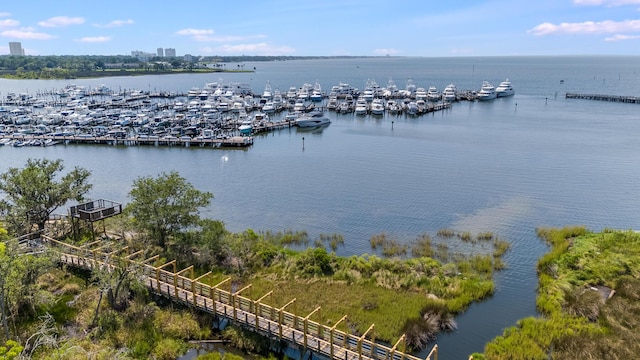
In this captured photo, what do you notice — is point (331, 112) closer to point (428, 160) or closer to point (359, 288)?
point (428, 160)

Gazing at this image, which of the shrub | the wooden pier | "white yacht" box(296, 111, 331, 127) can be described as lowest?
the shrub

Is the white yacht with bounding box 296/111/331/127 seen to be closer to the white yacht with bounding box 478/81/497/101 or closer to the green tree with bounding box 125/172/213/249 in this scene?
the green tree with bounding box 125/172/213/249

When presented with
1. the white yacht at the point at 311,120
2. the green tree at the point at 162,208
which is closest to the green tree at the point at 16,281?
the green tree at the point at 162,208

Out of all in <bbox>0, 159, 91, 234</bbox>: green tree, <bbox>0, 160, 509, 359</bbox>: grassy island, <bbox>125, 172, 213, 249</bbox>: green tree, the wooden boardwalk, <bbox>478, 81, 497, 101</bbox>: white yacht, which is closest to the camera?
the wooden boardwalk

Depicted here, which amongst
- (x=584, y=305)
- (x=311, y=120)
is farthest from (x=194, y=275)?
(x=311, y=120)

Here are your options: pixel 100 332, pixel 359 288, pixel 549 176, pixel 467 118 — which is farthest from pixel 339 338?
pixel 467 118

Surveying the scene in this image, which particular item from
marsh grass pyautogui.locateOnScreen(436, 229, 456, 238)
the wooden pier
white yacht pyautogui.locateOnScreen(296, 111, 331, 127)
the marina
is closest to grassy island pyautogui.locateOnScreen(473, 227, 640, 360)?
marsh grass pyautogui.locateOnScreen(436, 229, 456, 238)
